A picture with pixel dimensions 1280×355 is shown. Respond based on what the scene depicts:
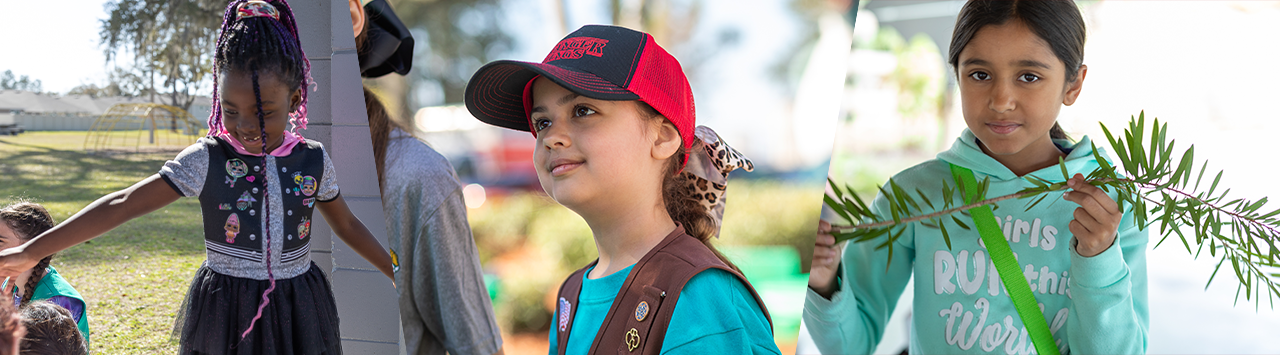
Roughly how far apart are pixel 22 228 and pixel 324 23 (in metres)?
0.53

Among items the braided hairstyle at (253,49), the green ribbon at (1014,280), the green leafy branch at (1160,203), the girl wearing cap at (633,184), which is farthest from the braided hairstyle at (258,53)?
the green ribbon at (1014,280)

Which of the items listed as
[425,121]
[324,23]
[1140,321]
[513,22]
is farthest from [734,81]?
[1140,321]

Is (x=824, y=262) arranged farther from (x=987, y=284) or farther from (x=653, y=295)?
(x=653, y=295)

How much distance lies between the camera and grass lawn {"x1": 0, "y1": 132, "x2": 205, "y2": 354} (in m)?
0.98

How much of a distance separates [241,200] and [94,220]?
20cm

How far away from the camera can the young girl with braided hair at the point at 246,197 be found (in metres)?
1.00

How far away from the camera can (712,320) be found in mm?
765

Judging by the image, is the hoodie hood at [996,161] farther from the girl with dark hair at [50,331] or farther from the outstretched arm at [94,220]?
the girl with dark hair at [50,331]

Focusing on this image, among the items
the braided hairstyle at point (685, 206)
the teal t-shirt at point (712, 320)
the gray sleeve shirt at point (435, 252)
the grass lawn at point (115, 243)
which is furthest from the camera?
the gray sleeve shirt at point (435, 252)

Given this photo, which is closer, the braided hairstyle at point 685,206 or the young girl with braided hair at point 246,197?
the braided hairstyle at point 685,206

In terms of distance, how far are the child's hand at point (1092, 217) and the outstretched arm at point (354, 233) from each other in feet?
3.71

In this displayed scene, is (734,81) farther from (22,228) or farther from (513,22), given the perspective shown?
(22,228)

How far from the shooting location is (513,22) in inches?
39.0

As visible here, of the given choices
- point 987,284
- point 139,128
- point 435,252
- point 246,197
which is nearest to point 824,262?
point 987,284
